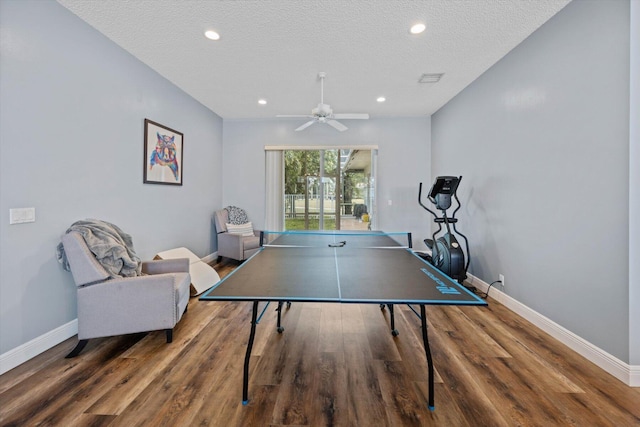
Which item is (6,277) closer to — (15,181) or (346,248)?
(15,181)

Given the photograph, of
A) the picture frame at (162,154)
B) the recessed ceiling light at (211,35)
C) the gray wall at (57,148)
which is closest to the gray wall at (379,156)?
the picture frame at (162,154)

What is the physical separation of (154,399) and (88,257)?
122 cm

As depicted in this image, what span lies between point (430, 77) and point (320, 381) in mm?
3716

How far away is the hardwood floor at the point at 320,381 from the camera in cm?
145

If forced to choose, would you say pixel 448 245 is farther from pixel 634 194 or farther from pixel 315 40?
pixel 315 40

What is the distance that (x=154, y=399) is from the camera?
61.9 inches

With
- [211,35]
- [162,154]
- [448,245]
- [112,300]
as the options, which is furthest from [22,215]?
[448,245]

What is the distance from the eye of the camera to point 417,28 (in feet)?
7.99

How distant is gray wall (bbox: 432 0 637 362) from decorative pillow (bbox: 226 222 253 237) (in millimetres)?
3886

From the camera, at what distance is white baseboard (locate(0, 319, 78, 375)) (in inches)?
71.4

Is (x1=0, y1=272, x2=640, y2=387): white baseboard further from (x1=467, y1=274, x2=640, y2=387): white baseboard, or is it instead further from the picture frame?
the picture frame

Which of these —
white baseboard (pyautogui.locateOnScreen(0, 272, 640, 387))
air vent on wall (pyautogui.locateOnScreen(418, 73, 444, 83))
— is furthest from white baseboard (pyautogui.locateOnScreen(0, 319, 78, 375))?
air vent on wall (pyautogui.locateOnScreen(418, 73, 444, 83))

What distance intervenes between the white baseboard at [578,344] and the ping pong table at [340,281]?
1368mm

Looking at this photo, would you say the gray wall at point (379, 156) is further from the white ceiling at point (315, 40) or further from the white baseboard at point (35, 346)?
the white baseboard at point (35, 346)
